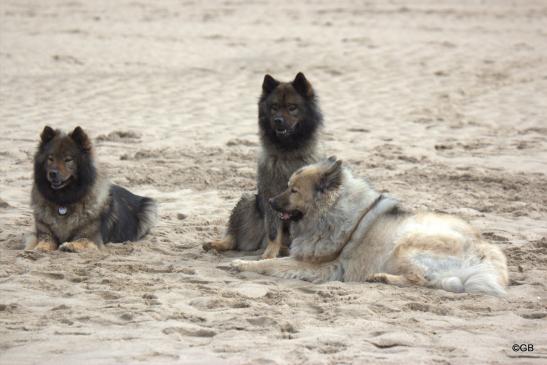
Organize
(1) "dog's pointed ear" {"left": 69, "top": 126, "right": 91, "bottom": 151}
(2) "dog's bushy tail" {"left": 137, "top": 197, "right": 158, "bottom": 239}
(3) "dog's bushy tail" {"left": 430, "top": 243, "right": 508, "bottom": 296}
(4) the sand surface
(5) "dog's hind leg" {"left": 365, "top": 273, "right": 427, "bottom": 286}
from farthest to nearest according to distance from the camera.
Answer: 1. (2) "dog's bushy tail" {"left": 137, "top": 197, "right": 158, "bottom": 239}
2. (1) "dog's pointed ear" {"left": 69, "top": 126, "right": 91, "bottom": 151}
3. (5) "dog's hind leg" {"left": 365, "top": 273, "right": 427, "bottom": 286}
4. (3) "dog's bushy tail" {"left": 430, "top": 243, "right": 508, "bottom": 296}
5. (4) the sand surface

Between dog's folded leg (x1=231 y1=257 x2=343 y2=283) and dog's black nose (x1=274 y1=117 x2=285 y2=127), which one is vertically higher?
dog's black nose (x1=274 y1=117 x2=285 y2=127)

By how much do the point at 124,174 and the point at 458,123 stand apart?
466 cm

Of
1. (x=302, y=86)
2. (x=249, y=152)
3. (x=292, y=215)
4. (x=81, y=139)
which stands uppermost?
(x=302, y=86)

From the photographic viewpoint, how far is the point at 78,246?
7.42 metres

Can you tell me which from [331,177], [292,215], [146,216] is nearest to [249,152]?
[146,216]

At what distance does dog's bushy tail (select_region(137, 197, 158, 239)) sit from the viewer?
7.98 metres

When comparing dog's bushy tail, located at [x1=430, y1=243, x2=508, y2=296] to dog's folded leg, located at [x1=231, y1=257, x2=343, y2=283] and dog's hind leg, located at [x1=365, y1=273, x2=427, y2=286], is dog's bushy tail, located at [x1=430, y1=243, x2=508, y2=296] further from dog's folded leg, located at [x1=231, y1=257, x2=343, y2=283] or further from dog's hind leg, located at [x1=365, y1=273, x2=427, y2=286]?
dog's folded leg, located at [x1=231, y1=257, x2=343, y2=283]

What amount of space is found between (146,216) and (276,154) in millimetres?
1210

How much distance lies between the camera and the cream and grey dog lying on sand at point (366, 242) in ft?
21.0

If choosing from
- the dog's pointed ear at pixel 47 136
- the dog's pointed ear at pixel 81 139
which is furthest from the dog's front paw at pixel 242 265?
the dog's pointed ear at pixel 47 136

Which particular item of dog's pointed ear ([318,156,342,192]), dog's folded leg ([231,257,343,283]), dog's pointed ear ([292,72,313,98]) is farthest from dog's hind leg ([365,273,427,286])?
dog's pointed ear ([292,72,313,98])

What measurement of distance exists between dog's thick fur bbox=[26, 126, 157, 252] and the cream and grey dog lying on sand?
4.24ft

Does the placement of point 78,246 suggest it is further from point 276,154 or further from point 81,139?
point 276,154

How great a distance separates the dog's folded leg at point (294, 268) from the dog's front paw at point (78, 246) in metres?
1.17
